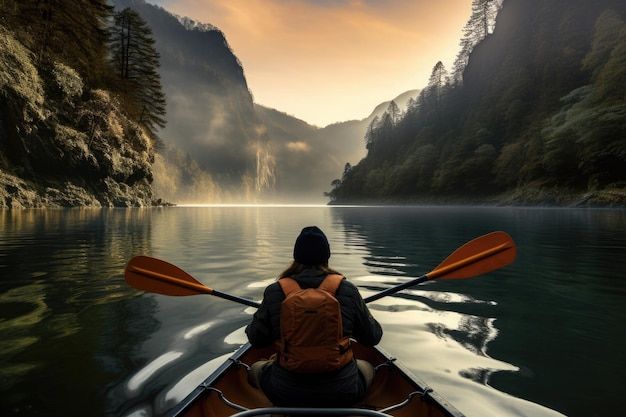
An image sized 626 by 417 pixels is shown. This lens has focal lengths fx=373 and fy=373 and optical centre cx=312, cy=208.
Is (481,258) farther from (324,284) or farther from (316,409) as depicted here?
(316,409)

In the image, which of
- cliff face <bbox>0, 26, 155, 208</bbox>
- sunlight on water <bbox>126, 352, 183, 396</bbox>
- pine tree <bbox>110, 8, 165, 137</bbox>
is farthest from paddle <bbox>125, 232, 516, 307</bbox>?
pine tree <bbox>110, 8, 165, 137</bbox>

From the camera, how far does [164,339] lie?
5.45 metres

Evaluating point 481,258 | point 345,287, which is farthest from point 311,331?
point 481,258

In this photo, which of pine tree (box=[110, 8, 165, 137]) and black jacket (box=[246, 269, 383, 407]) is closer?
black jacket (box=[246, 269, 383, 407])

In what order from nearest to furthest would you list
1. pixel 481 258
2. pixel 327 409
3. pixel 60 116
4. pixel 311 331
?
pixel 327 409 < pixel 311 331 < pixel 481 258 < pixel 60 116

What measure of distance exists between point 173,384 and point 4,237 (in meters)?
15.5

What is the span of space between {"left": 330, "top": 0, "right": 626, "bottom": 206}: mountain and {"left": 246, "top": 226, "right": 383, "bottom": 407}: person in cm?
4029

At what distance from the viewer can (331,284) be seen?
2.96m

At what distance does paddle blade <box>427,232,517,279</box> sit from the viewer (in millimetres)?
5199

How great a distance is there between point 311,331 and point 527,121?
62149mm

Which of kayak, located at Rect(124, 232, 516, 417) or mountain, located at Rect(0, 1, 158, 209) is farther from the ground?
mountain, located at Rect(0, 1, 158, 209)

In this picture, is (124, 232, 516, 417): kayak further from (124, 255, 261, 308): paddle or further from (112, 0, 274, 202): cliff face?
(112, 0, 274, 202): cliff face

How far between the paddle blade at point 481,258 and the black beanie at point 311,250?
8.50 ft

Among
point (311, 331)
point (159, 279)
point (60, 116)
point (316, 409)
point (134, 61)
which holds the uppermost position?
point (134, 61)
